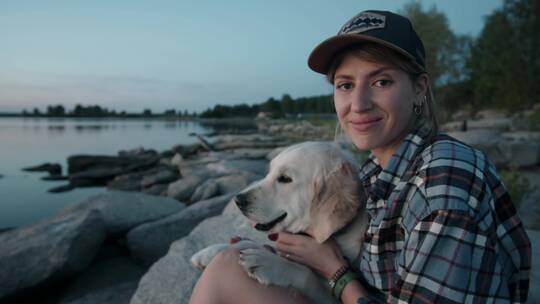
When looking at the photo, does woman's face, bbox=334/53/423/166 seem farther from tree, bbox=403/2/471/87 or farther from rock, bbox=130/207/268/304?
tree, bbox=403/2/471/87

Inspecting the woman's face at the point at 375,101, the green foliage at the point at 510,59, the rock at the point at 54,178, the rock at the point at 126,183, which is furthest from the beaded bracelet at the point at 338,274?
the green foliage at the point at 510,59

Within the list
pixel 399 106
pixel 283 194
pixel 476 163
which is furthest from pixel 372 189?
pixel 283 194

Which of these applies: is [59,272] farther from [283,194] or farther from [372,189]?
[372,189]

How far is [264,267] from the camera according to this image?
1.91m

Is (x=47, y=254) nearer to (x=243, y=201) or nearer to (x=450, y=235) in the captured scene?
(x=243, y=201)

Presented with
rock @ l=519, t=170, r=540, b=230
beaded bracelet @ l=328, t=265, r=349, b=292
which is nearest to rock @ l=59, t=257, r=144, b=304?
beaded bracelet @ l=328, t=265, r=349, b=292

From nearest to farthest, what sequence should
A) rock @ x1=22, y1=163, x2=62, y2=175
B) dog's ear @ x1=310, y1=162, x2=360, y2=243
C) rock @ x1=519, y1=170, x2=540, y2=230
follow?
dog's ear @ x1=310, y1=162, x2=360, y2=243, rock @ x1=519, y1=170, x2=540, y2=230, rock @ x1=22, y1=163, x2=62, y2=175

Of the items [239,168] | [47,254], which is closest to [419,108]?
[47,254]

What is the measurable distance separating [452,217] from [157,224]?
192 inches

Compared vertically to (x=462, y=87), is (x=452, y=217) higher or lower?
lower

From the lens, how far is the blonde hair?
1654 millimetres

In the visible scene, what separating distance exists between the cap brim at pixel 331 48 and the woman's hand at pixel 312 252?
96cm

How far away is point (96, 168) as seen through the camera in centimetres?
1582

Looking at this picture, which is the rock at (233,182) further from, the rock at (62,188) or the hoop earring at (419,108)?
the hoop earring at (419,108)
